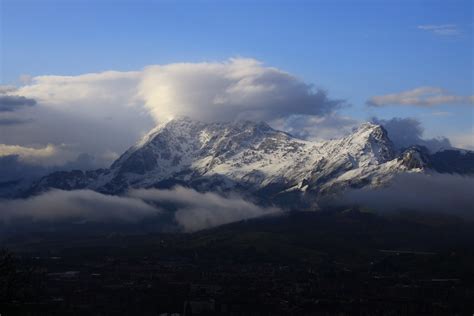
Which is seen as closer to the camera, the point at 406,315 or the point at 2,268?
the point at 2,268

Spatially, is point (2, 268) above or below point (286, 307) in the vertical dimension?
above

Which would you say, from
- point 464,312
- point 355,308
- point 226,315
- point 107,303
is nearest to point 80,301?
point 107,303

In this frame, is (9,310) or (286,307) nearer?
(9,310)

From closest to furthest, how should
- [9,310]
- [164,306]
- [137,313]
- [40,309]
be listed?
1. [9,310]
2. [40,309]
3. [137,313]
4. [164,306]

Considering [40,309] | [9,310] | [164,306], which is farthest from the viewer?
[164,306]

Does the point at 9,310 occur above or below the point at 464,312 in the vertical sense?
above

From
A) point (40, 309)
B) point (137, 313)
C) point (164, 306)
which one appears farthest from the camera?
point (164, 306)

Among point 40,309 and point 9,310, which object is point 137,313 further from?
point 9,310

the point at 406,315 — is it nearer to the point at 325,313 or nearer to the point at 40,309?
the point at 325,313

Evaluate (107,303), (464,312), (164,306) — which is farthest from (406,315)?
(107,303)
